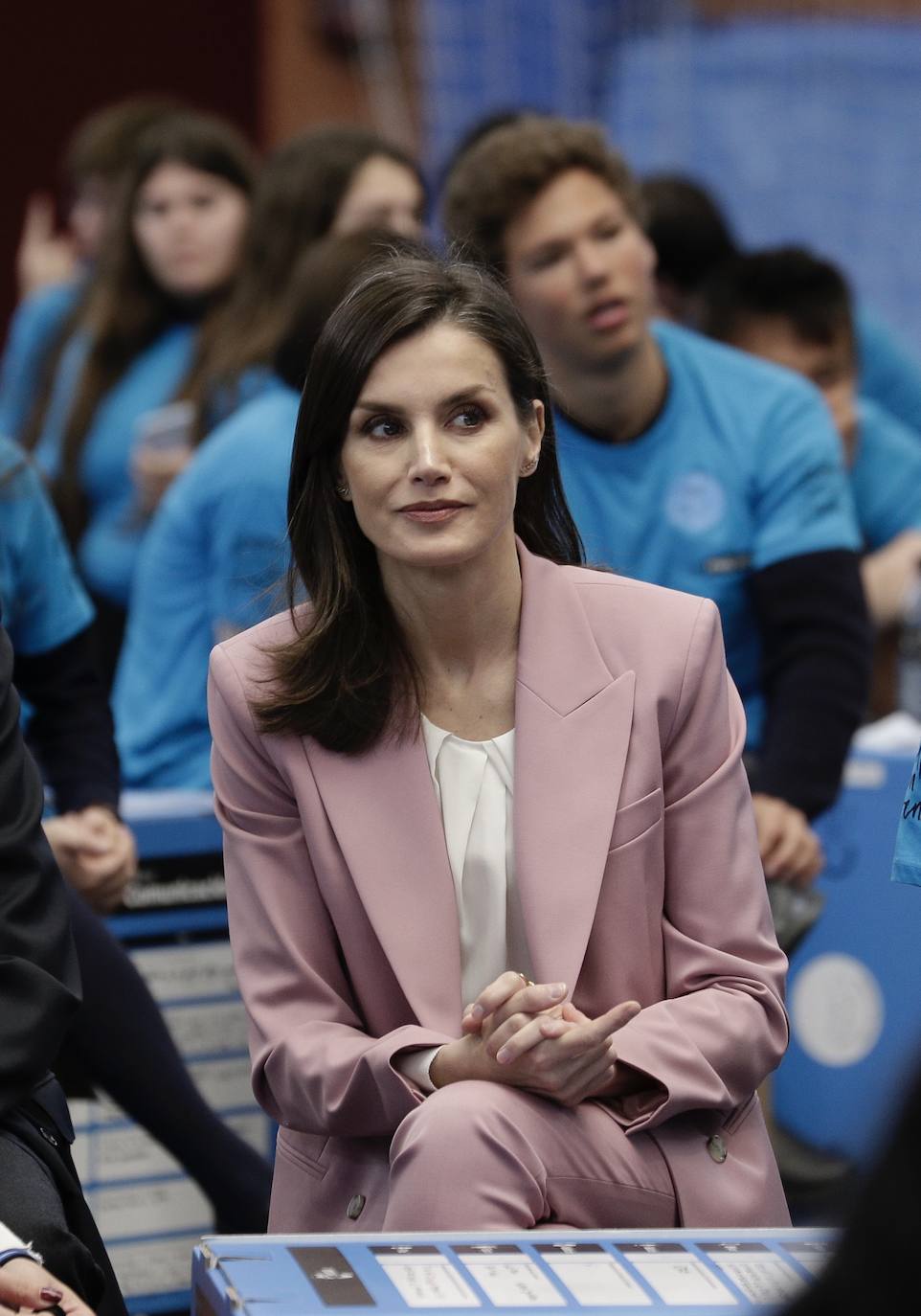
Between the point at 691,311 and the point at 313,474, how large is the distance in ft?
8.75

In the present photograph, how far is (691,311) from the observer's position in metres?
4.84

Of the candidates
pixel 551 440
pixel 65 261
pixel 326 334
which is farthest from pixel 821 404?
pixel 65 261

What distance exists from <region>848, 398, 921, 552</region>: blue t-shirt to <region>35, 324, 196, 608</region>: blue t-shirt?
1563 mm

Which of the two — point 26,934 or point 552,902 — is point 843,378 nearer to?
point 552,902

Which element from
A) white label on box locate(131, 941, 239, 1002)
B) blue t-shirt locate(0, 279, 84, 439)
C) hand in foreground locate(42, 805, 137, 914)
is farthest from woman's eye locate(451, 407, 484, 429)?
blue t-shirt locate(0, 279, 84, 439)

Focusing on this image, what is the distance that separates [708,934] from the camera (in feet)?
7.24

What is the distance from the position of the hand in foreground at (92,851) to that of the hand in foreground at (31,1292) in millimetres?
1171

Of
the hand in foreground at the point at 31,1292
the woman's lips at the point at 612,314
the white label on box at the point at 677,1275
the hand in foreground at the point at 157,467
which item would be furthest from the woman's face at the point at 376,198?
the white label on box at the point at 677,1275

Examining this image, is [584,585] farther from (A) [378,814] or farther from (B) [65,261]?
(B) [65,261]

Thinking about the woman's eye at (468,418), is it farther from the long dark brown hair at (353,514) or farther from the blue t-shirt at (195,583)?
the blue t-shirt at (195,583)

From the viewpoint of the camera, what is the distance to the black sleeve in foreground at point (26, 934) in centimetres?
208

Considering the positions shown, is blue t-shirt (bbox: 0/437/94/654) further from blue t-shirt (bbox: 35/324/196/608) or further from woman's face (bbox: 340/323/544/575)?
blue t-shirt (bbox: 35/324/196/608)

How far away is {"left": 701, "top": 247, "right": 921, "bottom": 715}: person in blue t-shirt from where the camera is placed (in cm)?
419

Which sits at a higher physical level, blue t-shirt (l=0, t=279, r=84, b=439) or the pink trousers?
blue t-shirt (l=0, t=279, r=84, b=439)
